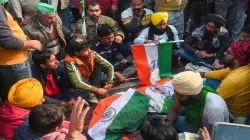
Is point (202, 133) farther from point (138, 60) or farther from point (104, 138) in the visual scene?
point (138, 60)

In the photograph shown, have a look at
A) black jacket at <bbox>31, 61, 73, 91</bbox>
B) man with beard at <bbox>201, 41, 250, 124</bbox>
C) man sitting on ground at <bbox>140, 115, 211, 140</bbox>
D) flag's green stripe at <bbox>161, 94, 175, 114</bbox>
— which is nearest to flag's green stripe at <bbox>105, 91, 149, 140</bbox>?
flag's green stripe at <bbox>161, 94, 175, 114</bbox>

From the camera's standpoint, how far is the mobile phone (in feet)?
9.50

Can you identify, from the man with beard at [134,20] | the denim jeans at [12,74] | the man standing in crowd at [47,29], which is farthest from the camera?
the man with beard at [134,20]

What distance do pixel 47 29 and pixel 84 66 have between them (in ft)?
2.52

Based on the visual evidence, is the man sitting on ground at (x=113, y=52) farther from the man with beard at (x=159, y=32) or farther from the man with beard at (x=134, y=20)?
the man with beard at (x=134, y=20)

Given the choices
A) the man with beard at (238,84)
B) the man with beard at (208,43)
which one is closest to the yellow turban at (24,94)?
the man with beard at (238,84)

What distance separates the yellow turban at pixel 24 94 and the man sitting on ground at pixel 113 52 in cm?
197

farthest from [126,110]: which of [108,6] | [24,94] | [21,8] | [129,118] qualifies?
[108,6]

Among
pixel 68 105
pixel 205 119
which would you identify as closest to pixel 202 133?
pixel 205 119

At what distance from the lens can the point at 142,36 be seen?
248 inches

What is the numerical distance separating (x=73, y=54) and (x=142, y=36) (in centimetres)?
144

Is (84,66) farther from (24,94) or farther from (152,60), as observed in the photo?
(24,94)

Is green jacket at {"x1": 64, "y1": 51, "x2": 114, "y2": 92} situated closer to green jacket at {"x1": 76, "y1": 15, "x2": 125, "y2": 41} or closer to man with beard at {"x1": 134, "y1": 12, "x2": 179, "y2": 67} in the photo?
green jacket at {"x1": 76, "y1": 15, "x2": 125, "y2": 41}

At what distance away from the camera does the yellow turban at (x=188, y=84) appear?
3.79 m
